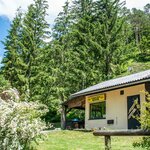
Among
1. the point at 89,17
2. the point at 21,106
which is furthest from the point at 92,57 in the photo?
the point at 21,106

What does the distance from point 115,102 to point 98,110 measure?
7.65ft

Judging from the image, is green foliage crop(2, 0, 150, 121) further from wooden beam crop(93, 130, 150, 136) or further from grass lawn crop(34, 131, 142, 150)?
wooden beam crop(93, 130, 150, 136)

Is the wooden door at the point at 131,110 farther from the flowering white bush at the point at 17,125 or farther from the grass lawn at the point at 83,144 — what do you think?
the flowering white bush at the point at 17,125

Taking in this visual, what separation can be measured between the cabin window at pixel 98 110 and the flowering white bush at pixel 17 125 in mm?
14444

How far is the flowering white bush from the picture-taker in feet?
27.1

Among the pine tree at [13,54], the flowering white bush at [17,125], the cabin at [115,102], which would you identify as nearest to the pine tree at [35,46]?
the pine tree at [13,54]

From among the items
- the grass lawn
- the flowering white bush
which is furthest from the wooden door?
the flowering white bush

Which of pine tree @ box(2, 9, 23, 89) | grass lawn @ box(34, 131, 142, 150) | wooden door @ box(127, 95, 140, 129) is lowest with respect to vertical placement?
grass lawn @ box(34, 131, 142, 150)

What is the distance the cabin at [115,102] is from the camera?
19.5 metres

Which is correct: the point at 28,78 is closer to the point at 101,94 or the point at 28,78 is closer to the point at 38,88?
the point at 38,88

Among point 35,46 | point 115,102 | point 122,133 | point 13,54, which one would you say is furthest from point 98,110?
point 122,133

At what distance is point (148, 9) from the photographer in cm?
9888

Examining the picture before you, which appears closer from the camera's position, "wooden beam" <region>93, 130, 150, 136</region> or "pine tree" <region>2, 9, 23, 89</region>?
"wooden beam" <region>93, 130, 150, 136</region>

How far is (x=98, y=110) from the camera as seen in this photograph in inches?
936
